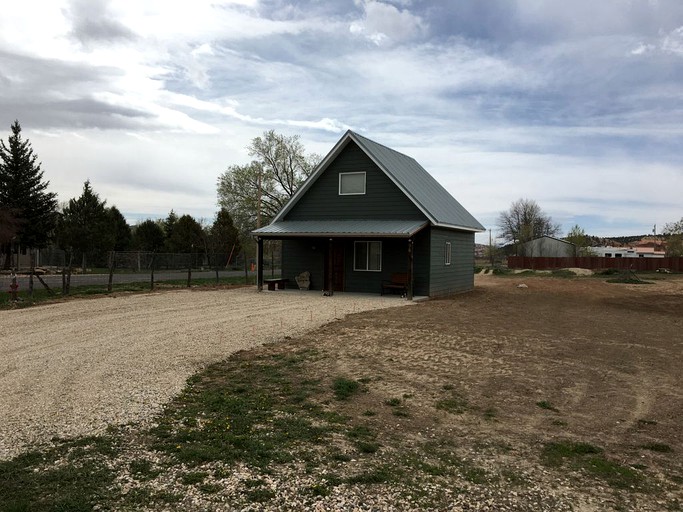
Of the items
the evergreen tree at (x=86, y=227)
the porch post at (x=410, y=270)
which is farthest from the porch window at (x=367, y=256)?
the evergreen tree at (x=86, y=227)

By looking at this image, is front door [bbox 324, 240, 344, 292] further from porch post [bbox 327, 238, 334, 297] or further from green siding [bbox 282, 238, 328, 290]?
porch post [bbox 327, 238, 334, 297]

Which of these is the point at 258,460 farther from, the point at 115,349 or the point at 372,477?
the point at 115,349

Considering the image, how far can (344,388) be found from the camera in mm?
6906

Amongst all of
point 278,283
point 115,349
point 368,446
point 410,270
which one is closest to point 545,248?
point 278,283

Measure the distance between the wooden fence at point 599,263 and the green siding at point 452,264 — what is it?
102ft

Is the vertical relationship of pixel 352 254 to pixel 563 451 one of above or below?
above

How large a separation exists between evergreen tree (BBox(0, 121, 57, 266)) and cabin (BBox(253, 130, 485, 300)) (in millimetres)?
24294

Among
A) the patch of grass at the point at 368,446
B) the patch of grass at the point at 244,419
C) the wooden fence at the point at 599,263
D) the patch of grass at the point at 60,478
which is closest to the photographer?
the patch of grass at the point at 60,478

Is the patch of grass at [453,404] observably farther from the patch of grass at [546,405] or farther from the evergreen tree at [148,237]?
the evergreen tree at [148,237]

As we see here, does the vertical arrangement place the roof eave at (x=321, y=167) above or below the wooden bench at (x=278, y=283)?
above

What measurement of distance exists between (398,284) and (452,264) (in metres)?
3.61

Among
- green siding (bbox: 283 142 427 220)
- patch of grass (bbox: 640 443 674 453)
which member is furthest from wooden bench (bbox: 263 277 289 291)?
patch of grass (bbox: 640 443 674 453)

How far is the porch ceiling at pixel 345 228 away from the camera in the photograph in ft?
60.9

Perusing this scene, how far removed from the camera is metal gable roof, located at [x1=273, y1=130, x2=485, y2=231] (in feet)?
66.3
